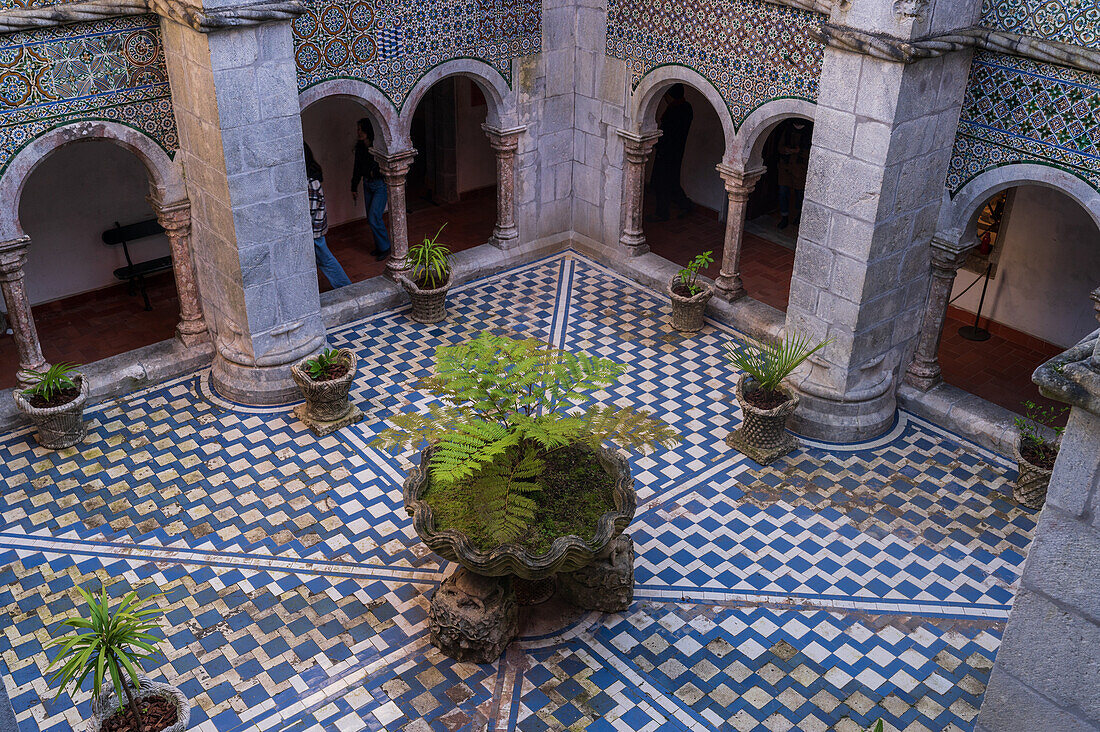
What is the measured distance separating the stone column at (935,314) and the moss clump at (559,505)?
3.35 meters

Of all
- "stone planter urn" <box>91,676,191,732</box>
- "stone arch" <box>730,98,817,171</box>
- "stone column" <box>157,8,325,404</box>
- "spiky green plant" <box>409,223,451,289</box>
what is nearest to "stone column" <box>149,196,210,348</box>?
"stone column" <box>157,8,325,404</box>

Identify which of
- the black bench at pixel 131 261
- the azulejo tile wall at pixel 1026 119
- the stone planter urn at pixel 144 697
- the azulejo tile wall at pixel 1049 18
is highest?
the azulejo tile wall at pixel 1049 18

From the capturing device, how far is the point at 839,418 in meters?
8.41

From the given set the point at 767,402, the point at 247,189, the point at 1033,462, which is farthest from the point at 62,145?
the point at 1033,462

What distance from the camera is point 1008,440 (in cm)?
819

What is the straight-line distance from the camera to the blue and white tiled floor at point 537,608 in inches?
243

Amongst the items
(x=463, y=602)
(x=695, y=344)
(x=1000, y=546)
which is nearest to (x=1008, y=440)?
(x=1000, y=546)

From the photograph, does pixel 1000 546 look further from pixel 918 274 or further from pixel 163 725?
pixel 163 725

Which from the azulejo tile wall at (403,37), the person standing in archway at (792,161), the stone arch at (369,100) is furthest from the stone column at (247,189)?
the person standing in archway at (792,161)

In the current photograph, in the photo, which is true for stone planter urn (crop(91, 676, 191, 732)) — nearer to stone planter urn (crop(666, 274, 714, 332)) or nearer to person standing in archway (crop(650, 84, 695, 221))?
stone planter urn (crop(666, 274, 714, 332))

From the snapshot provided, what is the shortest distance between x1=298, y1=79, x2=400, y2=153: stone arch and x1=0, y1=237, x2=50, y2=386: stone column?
2.38 metres

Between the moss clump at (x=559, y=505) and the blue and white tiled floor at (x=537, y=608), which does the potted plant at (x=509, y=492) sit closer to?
the moss clump at (x=559, y=505)

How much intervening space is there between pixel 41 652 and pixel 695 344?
5844 mm

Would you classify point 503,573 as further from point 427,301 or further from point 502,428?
point 427,301
